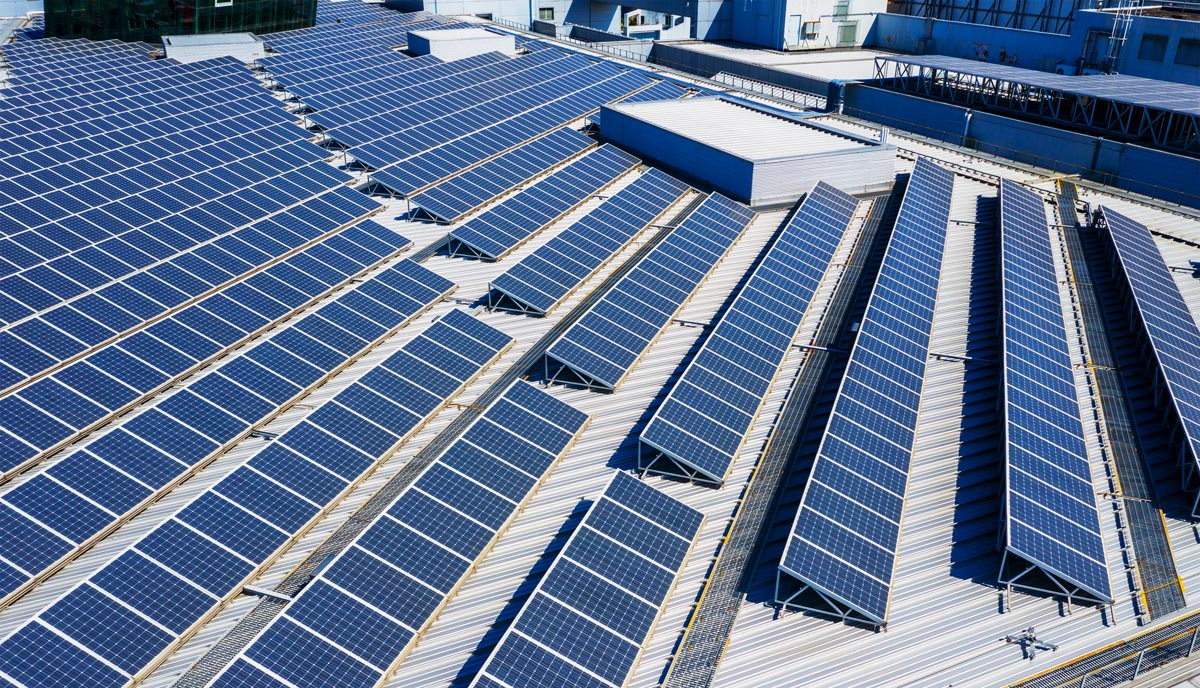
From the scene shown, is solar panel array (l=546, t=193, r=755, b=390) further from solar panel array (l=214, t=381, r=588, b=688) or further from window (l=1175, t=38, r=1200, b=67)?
window (l=1175, t=38, r=1200, b=67)

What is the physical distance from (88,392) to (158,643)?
32.2ft

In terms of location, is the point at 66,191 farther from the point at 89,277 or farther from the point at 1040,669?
the point at 1040,669

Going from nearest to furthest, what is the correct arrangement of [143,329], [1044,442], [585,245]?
[1044,442] < [143,329] < [585,245]

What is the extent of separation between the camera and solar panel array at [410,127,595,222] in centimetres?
3788

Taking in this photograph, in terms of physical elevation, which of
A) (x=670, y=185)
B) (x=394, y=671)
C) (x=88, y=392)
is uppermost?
(x=670, y=185)

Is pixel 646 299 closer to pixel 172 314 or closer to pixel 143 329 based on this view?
pixel 172 314

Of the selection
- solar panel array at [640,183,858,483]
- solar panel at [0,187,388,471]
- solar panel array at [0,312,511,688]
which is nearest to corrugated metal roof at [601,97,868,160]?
solar panel array at [640,183,858,483]

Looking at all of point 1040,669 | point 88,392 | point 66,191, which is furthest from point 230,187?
point 1040,669

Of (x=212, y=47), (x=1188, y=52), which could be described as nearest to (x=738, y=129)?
(x=1188, y=52)

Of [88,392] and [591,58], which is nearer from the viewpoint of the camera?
[88,392]

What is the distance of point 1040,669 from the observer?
17.1 m

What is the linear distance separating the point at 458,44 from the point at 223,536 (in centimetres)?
5747

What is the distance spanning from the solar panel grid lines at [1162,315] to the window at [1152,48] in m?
29.6

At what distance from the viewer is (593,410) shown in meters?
24.7
